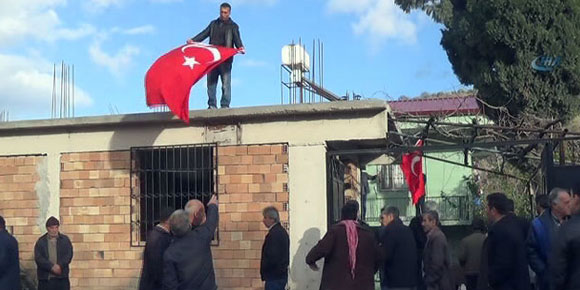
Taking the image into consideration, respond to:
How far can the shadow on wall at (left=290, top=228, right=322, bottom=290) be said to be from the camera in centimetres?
936

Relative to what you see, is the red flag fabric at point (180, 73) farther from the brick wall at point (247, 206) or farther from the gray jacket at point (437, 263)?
the gray jacket at point (437, 263)

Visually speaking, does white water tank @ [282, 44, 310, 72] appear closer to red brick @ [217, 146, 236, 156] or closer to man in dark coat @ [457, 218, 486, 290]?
red brick @ [217, 146, 236, 156]

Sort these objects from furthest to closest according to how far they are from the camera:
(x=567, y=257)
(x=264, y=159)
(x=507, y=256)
Result: 1. (x=264, y=159)
2. (x=507, y=256)
3. (x=567, y=257)

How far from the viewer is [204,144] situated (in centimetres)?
988

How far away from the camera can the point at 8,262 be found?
8.06 meters

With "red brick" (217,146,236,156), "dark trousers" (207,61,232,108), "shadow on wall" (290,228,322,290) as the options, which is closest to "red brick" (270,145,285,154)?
"red brick" (217,146,236,156)

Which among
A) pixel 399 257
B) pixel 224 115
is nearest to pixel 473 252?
pixel 399 257

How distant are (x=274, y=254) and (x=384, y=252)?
124 centimetres

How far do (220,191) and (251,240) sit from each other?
76 cm

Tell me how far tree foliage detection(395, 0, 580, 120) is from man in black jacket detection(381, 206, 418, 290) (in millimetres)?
9404

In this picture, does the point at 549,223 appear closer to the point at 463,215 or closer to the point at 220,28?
the point at 220,28

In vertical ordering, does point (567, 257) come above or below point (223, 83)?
below

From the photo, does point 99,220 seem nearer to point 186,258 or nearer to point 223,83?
point 223,83

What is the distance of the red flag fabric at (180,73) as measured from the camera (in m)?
9.57
